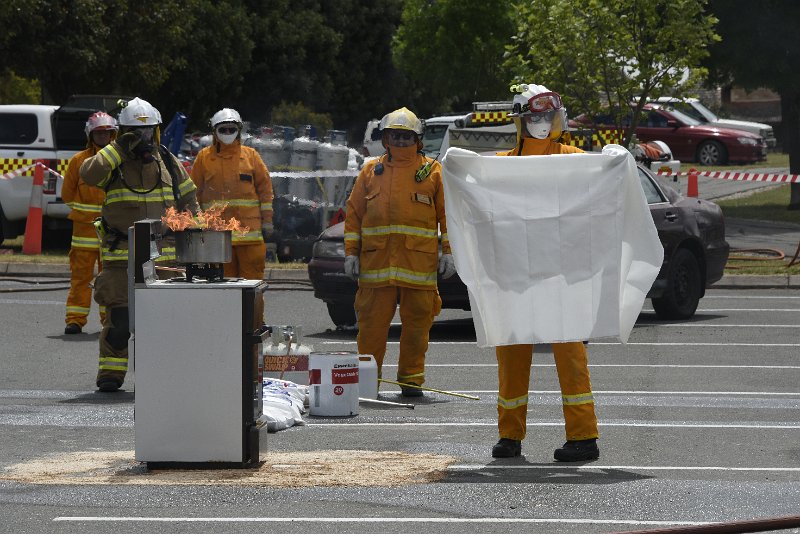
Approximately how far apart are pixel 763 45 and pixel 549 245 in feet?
68.7

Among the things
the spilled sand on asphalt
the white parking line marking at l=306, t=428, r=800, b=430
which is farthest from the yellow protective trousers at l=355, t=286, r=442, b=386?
the spilled sand on asphalt

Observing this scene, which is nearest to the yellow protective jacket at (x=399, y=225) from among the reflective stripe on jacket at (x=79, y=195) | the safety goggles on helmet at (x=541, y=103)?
the safety goggles on helmet at (x=541, y=103)

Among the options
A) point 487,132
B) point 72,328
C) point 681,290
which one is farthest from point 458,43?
point 72,328

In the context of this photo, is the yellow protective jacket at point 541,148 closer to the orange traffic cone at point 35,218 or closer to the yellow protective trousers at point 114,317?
the yellow protective trousers at point 114,317

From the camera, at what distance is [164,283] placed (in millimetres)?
8188

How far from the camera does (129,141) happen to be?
10906mm

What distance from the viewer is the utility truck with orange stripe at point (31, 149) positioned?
22312 millimetres

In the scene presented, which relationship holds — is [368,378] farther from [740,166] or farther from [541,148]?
[740,166]

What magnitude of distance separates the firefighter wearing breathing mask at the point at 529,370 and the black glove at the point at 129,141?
3313mm

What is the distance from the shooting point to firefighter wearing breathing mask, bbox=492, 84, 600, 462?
8.20 m

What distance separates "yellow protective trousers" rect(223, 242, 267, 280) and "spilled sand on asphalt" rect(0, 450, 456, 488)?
3921 millimetres

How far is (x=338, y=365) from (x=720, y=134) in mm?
31926

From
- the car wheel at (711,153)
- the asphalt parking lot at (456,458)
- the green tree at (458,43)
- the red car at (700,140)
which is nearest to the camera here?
the asphalt parking lot at (456,458)

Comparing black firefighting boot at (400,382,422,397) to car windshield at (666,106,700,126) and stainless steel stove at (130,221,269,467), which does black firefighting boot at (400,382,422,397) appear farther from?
car windshield at (666,106,700,126)
